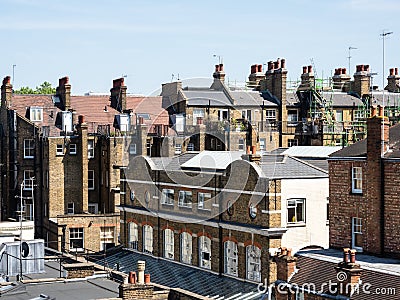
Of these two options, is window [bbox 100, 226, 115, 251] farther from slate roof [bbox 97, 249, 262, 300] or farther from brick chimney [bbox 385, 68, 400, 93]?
brick chimney [bbox 385, 68, 400, 93]

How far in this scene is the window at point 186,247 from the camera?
44531 mm

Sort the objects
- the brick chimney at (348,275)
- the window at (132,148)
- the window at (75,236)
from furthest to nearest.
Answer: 1. the window at (132,148)
2. the window at (75,236)
3. the brick chimney at (348,275)

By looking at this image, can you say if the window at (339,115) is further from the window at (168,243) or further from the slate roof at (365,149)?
the slate roof at (365,149)

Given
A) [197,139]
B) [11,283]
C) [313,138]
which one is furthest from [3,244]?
[313,138]

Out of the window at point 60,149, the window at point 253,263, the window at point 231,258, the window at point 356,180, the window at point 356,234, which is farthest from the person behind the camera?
the window at point 60,149

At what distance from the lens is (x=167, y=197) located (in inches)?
1861

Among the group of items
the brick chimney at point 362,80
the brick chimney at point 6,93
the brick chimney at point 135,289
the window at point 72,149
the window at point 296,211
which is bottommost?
the brick chimney at point 135,289

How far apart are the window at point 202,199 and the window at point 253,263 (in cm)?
477

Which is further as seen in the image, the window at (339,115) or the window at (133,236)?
the window at (339,115)

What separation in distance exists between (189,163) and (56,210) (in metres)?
22.3

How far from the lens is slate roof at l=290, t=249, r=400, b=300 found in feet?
94.4

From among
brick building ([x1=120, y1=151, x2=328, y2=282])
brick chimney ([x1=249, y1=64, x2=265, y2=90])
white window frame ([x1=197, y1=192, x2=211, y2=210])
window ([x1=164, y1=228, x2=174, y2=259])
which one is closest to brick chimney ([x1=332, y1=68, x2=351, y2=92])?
brick chimney ([x1=249, y1=64, x2=265, y2=90])

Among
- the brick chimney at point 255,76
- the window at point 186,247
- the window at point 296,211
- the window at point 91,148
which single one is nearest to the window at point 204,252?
the window at point 186,247

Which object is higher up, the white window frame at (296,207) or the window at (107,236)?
the white window frame at (296,207)
